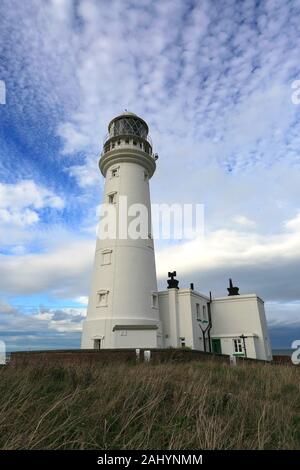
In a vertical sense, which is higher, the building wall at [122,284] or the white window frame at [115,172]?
the white window frame at [115,172]

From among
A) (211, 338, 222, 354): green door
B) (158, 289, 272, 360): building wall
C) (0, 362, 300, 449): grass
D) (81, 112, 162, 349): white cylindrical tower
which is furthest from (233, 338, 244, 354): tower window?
(0, 362, 300, 449): grass

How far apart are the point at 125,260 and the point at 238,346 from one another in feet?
42.4

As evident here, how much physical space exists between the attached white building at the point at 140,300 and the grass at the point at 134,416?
12957 millimetres

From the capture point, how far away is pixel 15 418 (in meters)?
3.73

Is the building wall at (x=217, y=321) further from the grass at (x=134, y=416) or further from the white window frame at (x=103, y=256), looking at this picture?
the grass at (x=134, y=416)

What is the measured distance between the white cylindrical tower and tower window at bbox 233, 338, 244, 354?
28.5ft

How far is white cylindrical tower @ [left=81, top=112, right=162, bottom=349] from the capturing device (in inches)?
730

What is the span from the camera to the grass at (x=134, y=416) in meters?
3.41

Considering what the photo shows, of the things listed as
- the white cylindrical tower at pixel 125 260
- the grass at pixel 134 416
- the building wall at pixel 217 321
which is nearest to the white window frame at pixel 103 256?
the white cylindrical tower at pixel 125 260

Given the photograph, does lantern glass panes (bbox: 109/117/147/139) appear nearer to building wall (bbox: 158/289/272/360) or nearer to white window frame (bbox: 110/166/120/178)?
white window frame (bbox: 110/166/120/178)

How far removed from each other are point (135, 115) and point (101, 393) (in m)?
23.6
